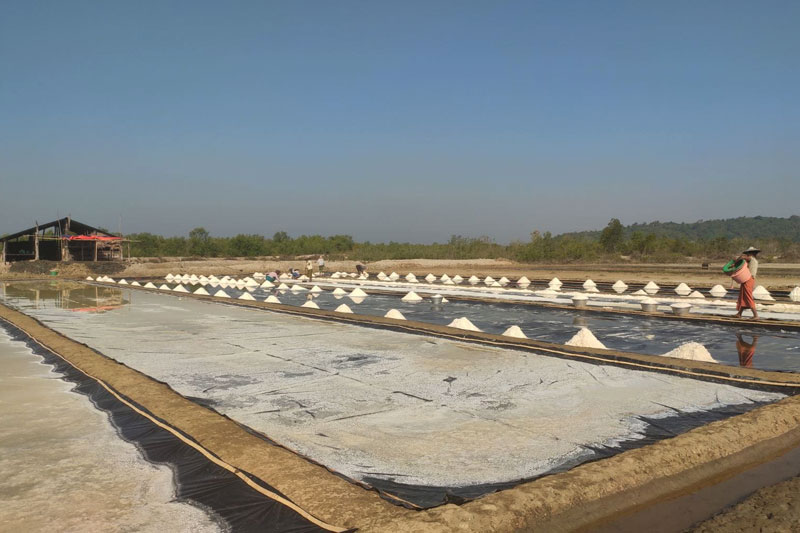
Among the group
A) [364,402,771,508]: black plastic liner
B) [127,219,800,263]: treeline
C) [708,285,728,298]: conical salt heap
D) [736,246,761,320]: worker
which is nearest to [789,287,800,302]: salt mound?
[708,285,728,298]: conical salt heap

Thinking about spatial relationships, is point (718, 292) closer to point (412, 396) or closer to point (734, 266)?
point (734, 266)

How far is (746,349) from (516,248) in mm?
38890

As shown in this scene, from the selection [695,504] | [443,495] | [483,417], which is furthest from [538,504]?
[483,417]

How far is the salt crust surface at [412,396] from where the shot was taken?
130 inches

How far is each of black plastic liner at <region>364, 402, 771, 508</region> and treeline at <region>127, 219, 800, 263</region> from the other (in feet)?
121

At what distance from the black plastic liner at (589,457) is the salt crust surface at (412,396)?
6 centimetres

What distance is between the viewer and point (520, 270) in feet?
105

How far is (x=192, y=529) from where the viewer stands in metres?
2.38

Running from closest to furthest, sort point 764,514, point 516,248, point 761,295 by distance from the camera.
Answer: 1. point 764,514
2. point 761,295
3. point 516,248

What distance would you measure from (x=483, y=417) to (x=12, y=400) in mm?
3389

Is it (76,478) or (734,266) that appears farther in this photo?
(734,266)

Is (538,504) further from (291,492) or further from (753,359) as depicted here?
(753,359)

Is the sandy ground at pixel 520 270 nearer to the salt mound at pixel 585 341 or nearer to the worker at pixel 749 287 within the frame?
the worker at pixel 749 287

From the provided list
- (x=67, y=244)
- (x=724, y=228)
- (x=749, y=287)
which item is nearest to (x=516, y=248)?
(x=67, y=244)
